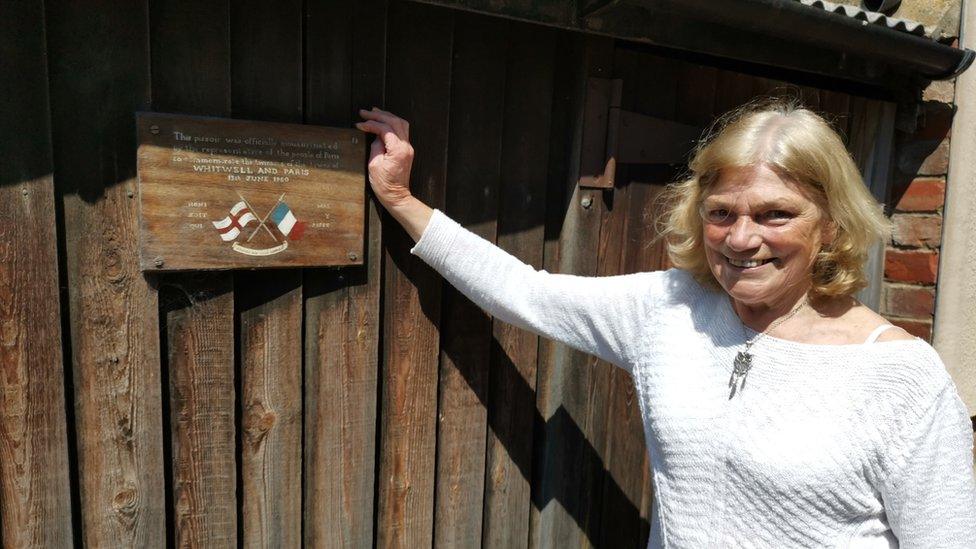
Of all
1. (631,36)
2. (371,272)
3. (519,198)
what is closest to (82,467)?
(371,272)

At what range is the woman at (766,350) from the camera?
1.51m

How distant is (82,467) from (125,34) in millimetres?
914

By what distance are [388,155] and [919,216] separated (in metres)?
2.39

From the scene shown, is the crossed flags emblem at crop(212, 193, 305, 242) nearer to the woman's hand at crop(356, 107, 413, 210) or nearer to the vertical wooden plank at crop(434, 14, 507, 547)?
the woman's hand at crop(356, 107, 413, 210)

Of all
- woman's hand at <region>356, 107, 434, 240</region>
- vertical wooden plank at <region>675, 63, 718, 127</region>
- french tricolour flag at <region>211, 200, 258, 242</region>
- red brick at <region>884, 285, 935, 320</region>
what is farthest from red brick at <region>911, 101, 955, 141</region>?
french tricolour flag at <region>211, 200, 258, 242</region>

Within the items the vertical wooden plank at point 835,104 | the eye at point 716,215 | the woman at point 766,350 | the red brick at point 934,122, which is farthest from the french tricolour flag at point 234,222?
the red brick at point 934,122

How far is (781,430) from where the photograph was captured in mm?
1553

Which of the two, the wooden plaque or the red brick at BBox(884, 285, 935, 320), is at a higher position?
the wooden plaque

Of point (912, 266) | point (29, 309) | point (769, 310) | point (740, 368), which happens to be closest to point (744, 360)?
point (740, 368)

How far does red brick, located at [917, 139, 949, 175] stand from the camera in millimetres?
2865

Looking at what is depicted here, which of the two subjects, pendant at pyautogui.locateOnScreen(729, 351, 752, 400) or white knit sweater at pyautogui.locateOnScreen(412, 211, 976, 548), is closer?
white knit sweater at pyautogui.locateOnScreen(412, 211, 976, 548)

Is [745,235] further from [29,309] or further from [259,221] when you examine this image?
[29,309]

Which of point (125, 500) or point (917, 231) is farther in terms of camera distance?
point (917, 231)

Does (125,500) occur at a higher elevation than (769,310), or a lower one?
lower
